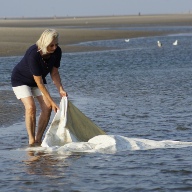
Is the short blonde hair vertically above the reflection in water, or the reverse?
the short blonde hair

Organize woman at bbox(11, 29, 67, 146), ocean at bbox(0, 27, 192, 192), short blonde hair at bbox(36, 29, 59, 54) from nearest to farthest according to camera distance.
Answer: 1. ocean at bbox(0, 27, 192, 192)
2. short blonde hair at bbox(36, 29, 59, 54)
3. woman at bbox(11, 29, 67, 146)

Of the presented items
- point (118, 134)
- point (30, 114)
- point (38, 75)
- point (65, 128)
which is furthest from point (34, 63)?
point (118, 134)

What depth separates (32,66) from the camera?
883cm

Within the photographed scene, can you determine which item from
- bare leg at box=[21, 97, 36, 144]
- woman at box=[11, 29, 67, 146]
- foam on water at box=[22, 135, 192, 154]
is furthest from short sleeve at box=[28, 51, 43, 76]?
foam on water at box=[22, 135, 192, 154]

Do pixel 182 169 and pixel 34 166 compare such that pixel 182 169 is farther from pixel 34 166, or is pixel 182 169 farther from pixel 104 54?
pixel 104 54

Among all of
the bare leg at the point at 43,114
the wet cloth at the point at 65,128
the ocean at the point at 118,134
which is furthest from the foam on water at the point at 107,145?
the bare leg at the point at 43,114

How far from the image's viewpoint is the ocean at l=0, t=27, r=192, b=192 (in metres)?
7.36

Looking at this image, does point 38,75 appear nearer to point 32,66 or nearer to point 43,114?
point 32,66

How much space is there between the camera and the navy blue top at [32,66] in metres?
8.82

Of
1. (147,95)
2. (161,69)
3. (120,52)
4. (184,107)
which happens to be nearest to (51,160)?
(184,107)

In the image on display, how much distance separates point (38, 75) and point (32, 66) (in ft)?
0.46

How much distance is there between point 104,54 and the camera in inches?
1137

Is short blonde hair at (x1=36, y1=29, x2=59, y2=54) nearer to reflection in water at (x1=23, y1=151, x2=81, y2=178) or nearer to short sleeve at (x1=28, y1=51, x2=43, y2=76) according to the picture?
short sleeve at (x1=28, y1=51, x2=43, y2=76)

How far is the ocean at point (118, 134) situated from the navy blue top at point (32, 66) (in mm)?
929
